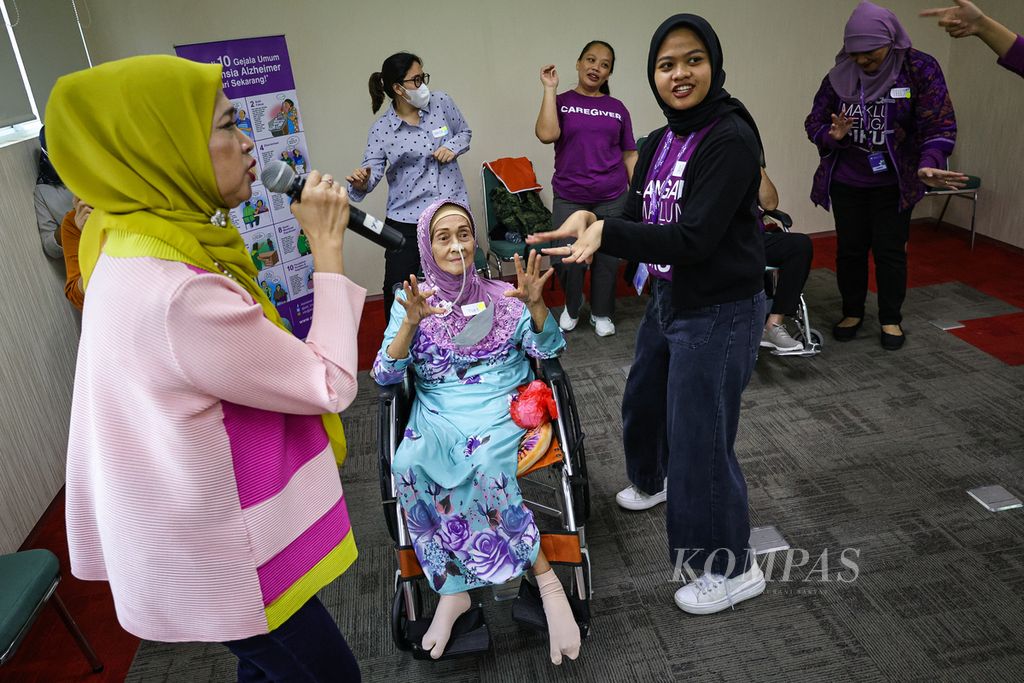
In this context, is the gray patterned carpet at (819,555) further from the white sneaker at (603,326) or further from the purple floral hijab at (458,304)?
the purple floral hijab at (458,304)

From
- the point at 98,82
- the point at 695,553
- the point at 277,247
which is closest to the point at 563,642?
the point at 695,553

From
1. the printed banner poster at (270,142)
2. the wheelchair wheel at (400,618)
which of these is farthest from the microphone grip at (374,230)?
the printed banner poster at (270,142)

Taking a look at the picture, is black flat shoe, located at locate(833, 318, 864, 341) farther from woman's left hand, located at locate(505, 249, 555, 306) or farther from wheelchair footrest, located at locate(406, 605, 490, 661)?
wheelchair footrest, located at locate(406, 605, 490, 661)

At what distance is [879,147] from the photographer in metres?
3.50

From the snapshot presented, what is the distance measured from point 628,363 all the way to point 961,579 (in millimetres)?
1975

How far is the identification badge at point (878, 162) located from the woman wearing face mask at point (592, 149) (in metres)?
1.30

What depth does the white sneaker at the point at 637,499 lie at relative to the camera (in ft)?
8.85

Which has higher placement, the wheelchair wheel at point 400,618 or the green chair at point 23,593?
the green chair at point 23,593

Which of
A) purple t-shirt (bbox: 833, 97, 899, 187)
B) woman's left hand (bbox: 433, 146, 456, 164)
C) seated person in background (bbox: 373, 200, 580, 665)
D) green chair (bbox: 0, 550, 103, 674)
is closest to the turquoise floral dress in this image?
seated person in background (bbox: 373, 200, 580, 665)

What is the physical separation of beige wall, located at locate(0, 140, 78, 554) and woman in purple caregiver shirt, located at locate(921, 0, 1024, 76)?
3.44 meters

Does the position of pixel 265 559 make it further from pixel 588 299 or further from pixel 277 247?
pixel 588 299

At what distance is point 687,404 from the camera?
2.02 metres

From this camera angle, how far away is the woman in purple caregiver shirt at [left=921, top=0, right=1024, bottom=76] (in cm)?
217

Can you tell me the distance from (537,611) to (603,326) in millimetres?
2436
